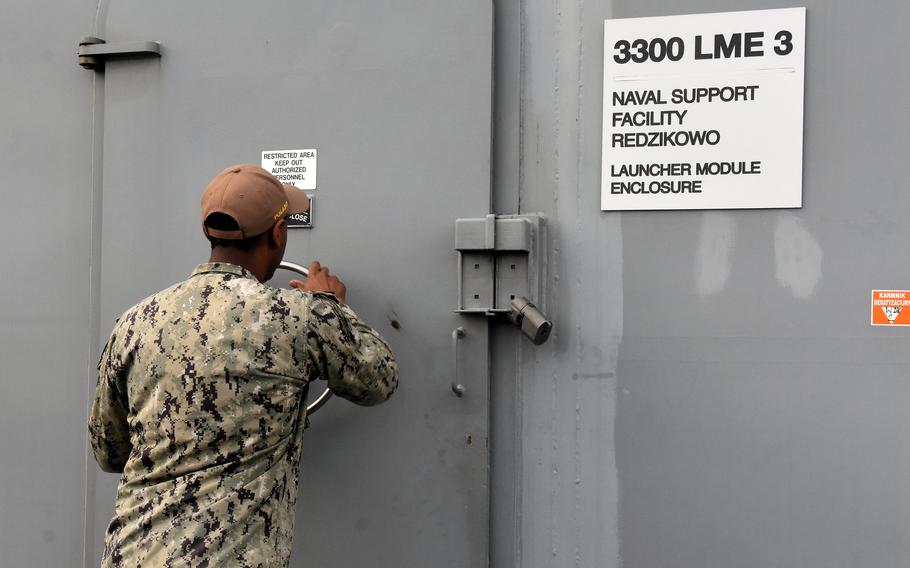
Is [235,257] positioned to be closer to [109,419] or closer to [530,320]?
[109,419]

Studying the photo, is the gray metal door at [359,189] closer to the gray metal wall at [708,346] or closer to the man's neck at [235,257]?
the gray metal wall at [708,346]

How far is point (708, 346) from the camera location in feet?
6.62

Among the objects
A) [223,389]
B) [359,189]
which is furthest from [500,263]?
[223,389]

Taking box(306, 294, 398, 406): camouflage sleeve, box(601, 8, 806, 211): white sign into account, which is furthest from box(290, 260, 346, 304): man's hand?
box(601, 8, 806, 211): white sign

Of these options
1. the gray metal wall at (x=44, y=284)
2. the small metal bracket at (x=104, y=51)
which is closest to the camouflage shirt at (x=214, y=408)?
the gray metal wall at (x=44, y=284)

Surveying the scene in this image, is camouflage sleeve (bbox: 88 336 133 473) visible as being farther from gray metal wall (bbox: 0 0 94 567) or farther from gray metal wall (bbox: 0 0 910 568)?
gray metal wall (bbox: 0 0 910 568)

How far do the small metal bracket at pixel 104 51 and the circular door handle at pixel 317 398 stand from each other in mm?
641

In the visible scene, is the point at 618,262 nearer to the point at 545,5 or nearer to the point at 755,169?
the point at 755,169

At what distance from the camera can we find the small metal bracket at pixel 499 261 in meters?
2.09

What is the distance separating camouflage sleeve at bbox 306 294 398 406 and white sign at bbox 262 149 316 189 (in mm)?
428

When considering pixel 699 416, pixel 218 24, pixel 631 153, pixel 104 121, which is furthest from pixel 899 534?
pixel 104 121

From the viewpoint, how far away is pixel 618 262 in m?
2.07

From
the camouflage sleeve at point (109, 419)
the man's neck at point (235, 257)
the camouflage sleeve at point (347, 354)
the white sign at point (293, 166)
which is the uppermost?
the white sign at point (293, 166)

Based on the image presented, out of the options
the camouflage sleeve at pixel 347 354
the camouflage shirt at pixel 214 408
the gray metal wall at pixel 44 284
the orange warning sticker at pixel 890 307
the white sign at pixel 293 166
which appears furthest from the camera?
the gray metal wall at pixel 44 284
